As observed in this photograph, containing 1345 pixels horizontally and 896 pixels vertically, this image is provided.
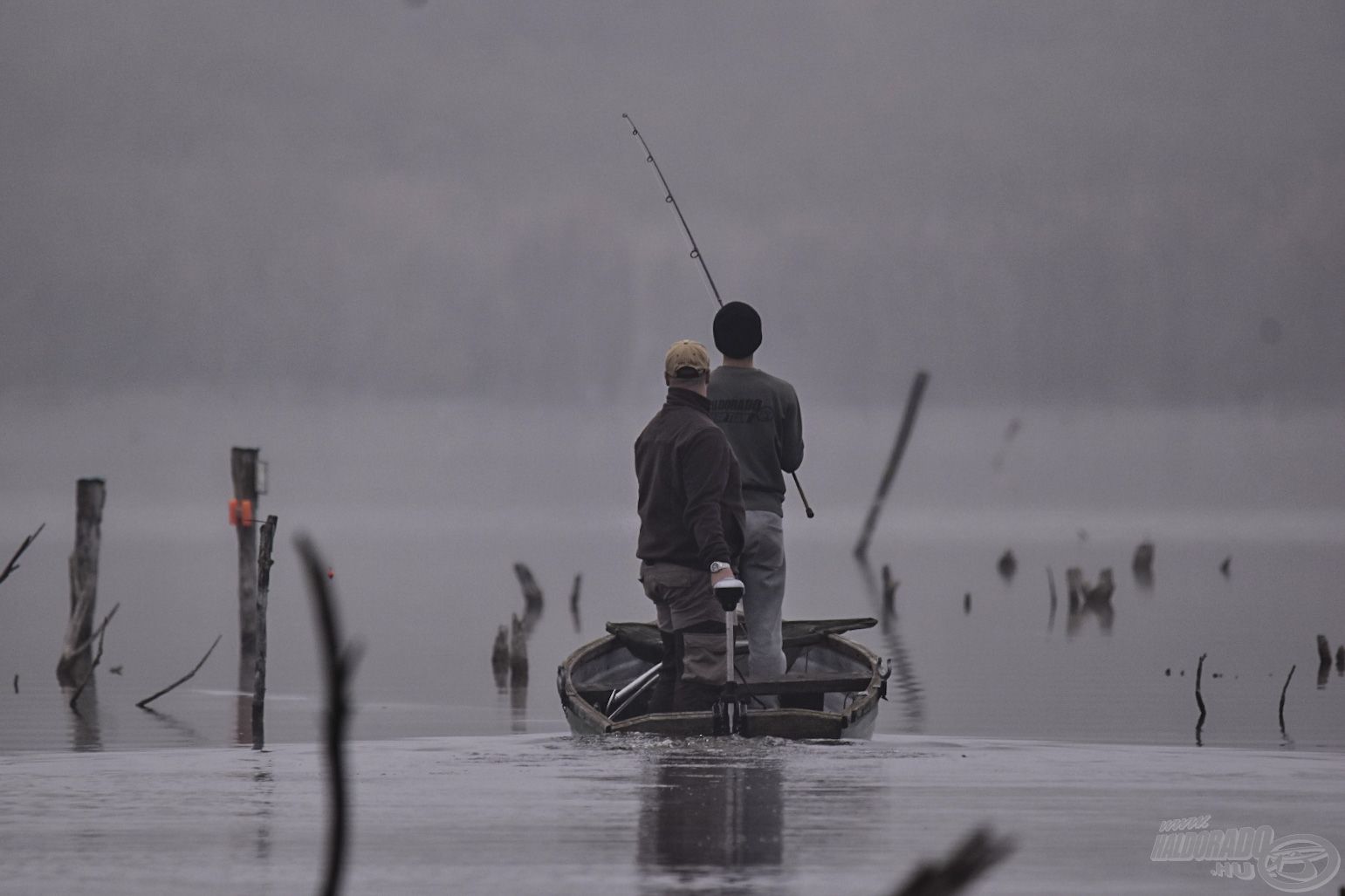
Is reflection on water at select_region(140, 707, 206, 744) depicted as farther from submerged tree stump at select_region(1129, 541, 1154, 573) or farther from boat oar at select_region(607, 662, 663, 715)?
submerged tree stump at select_region(1129, 541, 1154, 573)

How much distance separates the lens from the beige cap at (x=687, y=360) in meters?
12.3

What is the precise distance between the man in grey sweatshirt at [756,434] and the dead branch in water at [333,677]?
9726mm

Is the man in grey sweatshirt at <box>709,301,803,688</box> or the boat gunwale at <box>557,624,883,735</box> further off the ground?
the man in grey sweatshirt at <box>709,301,803,688</box>

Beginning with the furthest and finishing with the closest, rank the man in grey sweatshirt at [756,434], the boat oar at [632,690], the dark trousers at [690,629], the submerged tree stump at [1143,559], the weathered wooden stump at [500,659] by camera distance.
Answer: the submerged tree stump at [1143,559], the weathered wooden stump at [500,659], the boat oar at [632,690], the man in grey sweatshirt at [756,434], the dark trousers at [690,629]

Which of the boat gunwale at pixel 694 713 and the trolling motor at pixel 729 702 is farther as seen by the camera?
the boat gunwale at pixel 694 713

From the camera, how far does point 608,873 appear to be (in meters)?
8.09

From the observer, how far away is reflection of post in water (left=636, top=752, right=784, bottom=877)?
830cm

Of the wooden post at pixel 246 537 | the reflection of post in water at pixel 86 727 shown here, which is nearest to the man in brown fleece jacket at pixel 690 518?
the reflection of post in water at pixel 86 727

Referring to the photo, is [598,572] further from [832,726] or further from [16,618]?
[832,726]

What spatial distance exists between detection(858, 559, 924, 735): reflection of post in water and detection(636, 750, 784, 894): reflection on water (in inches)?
285

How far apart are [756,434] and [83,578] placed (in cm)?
1252

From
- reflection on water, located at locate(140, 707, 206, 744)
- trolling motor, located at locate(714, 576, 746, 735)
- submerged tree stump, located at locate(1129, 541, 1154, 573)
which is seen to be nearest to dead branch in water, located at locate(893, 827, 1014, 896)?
trolling motor, located at locate(714, 576, 746, 735)

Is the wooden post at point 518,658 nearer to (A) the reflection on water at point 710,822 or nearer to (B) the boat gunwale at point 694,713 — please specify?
(B) the boat gunwale at point 694,713

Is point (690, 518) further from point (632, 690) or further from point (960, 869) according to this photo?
point (960, 869)
